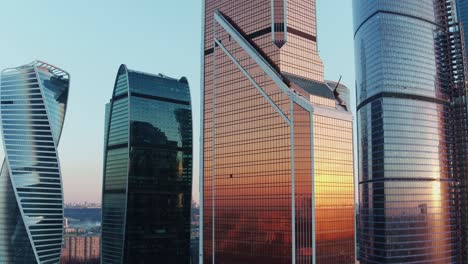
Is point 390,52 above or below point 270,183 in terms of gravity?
above

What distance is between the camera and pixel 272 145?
412 feet

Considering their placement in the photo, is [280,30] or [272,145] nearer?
[272,145]

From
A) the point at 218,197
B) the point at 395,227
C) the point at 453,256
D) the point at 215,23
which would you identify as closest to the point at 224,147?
the point at 218,197

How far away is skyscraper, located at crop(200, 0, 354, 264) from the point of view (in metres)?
120

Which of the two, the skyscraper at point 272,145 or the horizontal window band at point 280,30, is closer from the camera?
the skyscraper at point 272,145

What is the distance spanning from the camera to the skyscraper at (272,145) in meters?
120

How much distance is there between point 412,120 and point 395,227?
43.3 metres

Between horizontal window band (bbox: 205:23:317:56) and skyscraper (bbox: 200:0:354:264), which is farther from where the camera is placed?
horizontal window band (bbox: 205:23:317:56)

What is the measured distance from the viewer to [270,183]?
125m

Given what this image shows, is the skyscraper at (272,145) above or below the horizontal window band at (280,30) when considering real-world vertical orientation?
below

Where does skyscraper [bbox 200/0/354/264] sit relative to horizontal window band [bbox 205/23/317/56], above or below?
below

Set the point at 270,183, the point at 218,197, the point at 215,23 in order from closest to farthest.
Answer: the point at 270,183
the point at 218,197
the point at 215,23

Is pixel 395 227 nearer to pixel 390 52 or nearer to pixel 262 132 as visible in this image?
pixel 390 52

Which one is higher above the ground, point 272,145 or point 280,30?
point 280,30
